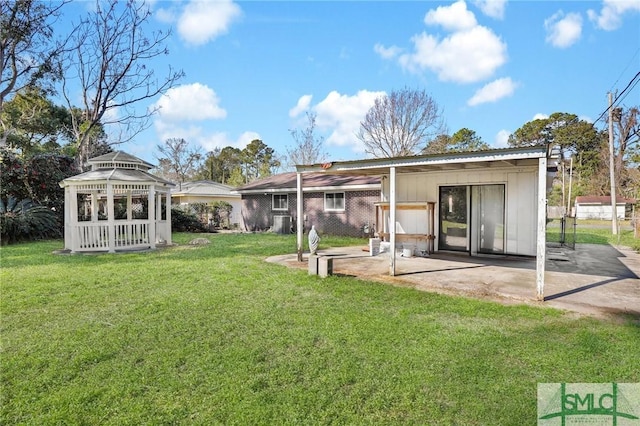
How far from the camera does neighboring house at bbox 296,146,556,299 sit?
344 inches

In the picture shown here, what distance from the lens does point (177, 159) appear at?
42156 mm

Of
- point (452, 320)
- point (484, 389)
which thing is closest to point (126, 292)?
point (452, 320)

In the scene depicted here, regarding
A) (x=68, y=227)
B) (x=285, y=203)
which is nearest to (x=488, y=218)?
(x=285, y=203)

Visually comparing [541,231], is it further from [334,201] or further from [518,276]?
[334,201]

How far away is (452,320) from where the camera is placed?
4.49m

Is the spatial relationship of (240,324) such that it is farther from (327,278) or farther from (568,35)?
(568,35)

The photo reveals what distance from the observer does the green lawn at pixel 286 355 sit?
264 centimetres

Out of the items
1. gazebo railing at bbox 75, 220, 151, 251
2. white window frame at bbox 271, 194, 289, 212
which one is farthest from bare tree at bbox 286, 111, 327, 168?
gazebo railing at bbox 75, 220, 151, 251

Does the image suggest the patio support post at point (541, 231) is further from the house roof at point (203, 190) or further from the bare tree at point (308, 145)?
the bare tree at point (308, 145)

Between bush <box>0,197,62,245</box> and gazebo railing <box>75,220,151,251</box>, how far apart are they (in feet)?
12.6

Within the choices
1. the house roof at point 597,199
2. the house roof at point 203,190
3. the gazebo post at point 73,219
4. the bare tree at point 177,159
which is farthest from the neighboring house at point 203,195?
the house roof at point 597,199

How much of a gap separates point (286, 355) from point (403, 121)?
2494 cm

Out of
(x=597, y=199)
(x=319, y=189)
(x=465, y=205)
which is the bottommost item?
(x=465, y=205)

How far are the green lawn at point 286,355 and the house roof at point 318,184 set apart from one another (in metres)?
9.78
